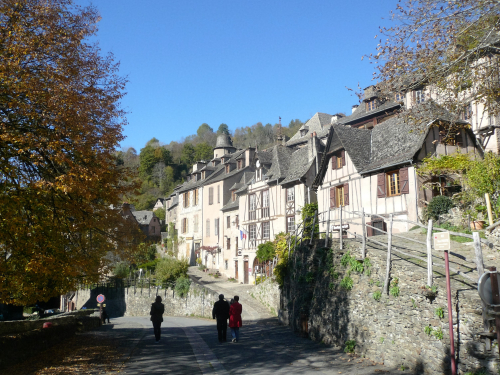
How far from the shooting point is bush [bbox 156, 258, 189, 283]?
120ft

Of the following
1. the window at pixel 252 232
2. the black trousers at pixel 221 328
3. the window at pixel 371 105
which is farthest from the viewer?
the window at pixel 371 105

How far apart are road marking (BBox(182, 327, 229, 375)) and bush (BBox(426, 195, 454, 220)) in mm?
10850

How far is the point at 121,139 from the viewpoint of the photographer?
13242mm

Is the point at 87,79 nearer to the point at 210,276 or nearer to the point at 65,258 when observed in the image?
the point at 65,258

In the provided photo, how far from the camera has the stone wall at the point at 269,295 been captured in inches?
853

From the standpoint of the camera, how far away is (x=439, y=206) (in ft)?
60.5

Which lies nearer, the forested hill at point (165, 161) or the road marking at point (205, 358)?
the road marking at point (205, 358)

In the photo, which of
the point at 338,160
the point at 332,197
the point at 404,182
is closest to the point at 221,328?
the point at 404,182

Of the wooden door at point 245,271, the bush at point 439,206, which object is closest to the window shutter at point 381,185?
the bush at point 439,206

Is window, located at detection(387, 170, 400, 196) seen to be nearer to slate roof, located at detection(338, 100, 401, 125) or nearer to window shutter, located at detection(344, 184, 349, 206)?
window shutter, located at detection(344, 184, 349, 206)

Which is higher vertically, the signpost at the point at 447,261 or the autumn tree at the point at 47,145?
the autumn tree at the point at 47,145

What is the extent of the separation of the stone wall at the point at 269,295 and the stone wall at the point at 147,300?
3341 mm

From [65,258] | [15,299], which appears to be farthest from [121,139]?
[15,299]

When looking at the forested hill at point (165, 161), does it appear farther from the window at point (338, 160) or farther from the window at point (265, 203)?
the window at point (338, 160)
